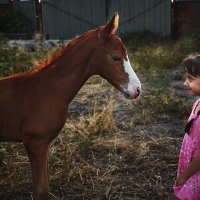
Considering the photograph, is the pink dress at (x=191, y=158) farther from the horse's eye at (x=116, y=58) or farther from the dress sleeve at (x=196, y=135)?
the horse's eye at (x=116, y=58)

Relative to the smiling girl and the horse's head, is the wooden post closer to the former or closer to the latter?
the horse's head

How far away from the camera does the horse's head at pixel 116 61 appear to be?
327cm

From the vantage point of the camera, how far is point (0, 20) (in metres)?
18.5

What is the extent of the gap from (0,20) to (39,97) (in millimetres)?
16130

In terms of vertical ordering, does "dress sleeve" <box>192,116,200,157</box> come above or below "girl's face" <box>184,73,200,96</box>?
below

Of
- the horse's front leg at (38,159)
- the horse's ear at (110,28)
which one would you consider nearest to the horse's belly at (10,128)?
the horse's front leg at (38,159)

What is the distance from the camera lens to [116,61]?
329 centimetres

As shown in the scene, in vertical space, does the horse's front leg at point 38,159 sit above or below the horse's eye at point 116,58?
below

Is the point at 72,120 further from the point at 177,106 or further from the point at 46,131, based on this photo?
the point at 46,131

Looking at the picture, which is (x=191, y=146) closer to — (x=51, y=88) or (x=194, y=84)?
(x=194, y=84)

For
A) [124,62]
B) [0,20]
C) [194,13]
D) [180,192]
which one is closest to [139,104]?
[124,62]

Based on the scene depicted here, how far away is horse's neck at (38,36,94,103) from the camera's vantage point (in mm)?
3314

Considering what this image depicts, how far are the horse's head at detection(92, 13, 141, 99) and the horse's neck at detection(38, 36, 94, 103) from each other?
0.32 ft

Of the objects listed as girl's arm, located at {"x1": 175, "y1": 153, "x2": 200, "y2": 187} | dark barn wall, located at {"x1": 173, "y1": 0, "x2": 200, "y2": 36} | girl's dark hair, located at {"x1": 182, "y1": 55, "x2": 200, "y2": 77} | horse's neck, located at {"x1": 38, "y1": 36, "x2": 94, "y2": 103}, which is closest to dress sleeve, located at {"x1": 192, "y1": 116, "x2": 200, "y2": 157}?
girl's arm, located at {"x1": 175, "y1": 153, "x2": 200, "y2": 187}
